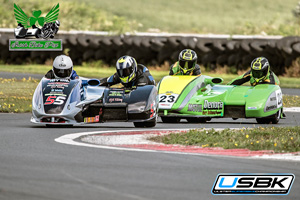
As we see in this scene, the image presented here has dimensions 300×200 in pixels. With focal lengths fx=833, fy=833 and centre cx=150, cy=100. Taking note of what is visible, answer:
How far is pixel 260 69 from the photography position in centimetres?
1734

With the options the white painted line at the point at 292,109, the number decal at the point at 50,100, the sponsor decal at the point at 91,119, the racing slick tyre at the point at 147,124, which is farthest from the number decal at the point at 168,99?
the white painted line at the point at 292,109

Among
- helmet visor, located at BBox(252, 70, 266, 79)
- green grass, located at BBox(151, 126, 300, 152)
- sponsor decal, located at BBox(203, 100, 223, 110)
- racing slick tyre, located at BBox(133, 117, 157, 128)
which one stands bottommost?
racing slick tyre, located at BBox(133, 117, 157, 128)

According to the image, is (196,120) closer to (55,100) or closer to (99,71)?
(55,100)

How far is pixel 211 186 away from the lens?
8602 mm

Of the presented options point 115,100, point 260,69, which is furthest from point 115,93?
point 260,69

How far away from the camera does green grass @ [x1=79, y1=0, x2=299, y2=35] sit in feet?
233

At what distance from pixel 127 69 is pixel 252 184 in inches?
277

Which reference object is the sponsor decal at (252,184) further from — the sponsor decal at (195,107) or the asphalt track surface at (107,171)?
the sponsor decal at (195,107)

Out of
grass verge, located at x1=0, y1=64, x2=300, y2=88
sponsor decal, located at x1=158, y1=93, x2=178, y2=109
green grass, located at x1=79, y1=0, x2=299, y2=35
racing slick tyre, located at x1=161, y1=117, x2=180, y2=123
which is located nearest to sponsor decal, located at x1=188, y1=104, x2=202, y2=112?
sponsor decal, located at x1=158, y1=93, x2=178, y2=109

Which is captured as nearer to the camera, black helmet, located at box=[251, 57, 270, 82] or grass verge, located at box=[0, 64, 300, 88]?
black helmet, located at box=[251, 57, 270, 82]

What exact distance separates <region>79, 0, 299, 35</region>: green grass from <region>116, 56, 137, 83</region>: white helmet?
50.0m

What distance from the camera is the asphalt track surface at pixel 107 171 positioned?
26.1 ft

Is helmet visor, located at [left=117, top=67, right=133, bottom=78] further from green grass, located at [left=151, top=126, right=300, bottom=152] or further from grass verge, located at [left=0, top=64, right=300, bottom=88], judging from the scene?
grass verge, located at [left=0, top=64, right=300, bottom=88]

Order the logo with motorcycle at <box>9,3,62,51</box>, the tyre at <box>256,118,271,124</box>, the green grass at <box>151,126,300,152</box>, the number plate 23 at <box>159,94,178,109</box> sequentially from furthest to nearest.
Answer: the logo with motorcycle at <box>9,3,62,51</box>
the tyre at <box>256,118,271,124</box>
the number plate 23 at <box>159,94,178,109</box>
the green grass at <box>151,126,300,152</box>
